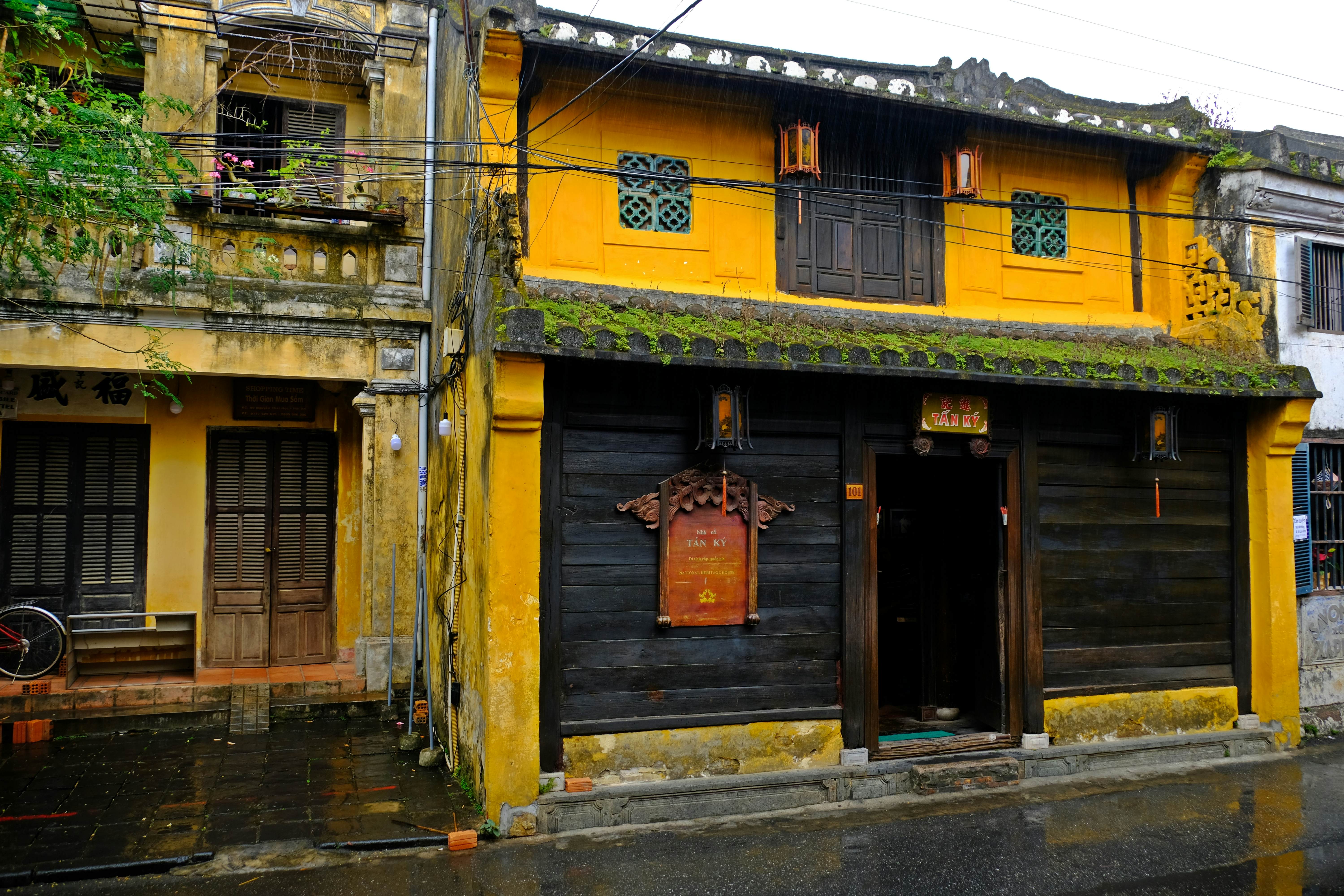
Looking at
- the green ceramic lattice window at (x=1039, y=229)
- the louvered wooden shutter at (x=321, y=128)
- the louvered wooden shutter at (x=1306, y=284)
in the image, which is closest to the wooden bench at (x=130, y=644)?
the louvered wooden shutter at (x=321, y=128)

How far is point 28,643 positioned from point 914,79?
11663 mm

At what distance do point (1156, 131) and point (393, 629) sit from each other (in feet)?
32.9

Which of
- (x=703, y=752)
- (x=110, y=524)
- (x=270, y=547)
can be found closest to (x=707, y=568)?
(x=703, y=752)

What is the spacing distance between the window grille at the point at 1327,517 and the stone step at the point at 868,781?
Result: 88.7 inches

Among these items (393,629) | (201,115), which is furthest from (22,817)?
(201,115)

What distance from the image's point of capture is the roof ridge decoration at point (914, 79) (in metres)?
8.16

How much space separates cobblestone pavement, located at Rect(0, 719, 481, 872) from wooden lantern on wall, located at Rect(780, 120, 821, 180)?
6.47 metres

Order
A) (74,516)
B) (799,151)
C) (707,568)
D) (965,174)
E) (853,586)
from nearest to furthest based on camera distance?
(707,568), (853,586), (799,151), (965,174), (74,516)

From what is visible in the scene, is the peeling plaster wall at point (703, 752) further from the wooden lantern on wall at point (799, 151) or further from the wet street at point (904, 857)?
the wooden lantern on wall at point (799, 151)

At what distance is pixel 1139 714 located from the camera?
9039 mm

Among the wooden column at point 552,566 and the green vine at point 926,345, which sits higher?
the green vine at point 926,345

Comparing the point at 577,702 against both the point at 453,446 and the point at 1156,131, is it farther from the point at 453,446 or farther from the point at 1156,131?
the point at 1156,131

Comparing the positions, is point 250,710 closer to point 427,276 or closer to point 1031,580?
point 427,276

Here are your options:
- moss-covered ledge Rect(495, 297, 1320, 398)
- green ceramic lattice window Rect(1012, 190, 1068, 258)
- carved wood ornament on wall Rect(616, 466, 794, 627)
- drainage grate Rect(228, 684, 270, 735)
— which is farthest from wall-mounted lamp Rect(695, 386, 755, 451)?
drainage grate Rect(228, 684, 270, 735)
